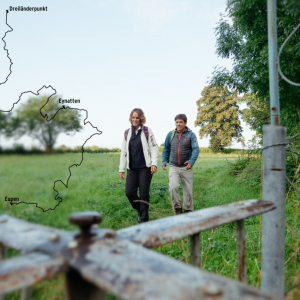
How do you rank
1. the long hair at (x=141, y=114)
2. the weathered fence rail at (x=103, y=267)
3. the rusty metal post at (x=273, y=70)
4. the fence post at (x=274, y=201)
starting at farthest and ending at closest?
the long hair at (x=141, y=114) → the rusty metal post at (x=273, y=70) → the fence post at (x=274, y=201) → the weathered fence rail at (x=103, y=267)

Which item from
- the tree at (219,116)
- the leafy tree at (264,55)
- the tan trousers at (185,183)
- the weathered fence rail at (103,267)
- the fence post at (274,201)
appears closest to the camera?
the weathered fence rail at (103,267)

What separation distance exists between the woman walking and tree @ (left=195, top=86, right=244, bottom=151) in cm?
3759

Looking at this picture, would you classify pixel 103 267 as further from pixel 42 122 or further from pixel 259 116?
pixel 259 116

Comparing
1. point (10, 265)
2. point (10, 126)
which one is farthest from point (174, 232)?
point (10, 126)

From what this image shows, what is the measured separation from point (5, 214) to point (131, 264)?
97 cm

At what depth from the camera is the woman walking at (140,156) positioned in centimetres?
487

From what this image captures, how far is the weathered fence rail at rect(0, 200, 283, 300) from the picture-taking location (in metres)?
0.74

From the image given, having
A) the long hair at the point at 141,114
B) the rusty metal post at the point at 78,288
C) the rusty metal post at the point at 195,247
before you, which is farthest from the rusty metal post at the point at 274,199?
the long hair at the point at 141,114

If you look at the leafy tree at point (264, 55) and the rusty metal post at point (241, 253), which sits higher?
the leafy tree at point (264, 55)

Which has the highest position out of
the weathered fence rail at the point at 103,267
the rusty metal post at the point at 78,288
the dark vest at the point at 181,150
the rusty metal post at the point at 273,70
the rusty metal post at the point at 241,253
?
the rusty metal post at the point at 273,70

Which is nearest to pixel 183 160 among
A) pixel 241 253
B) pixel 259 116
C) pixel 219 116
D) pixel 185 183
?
pixel 185 183

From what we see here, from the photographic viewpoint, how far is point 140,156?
193 inches

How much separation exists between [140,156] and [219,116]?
1582 inches

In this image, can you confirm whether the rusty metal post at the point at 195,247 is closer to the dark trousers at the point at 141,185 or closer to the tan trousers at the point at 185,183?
the dark trousers at the point at 141,185
